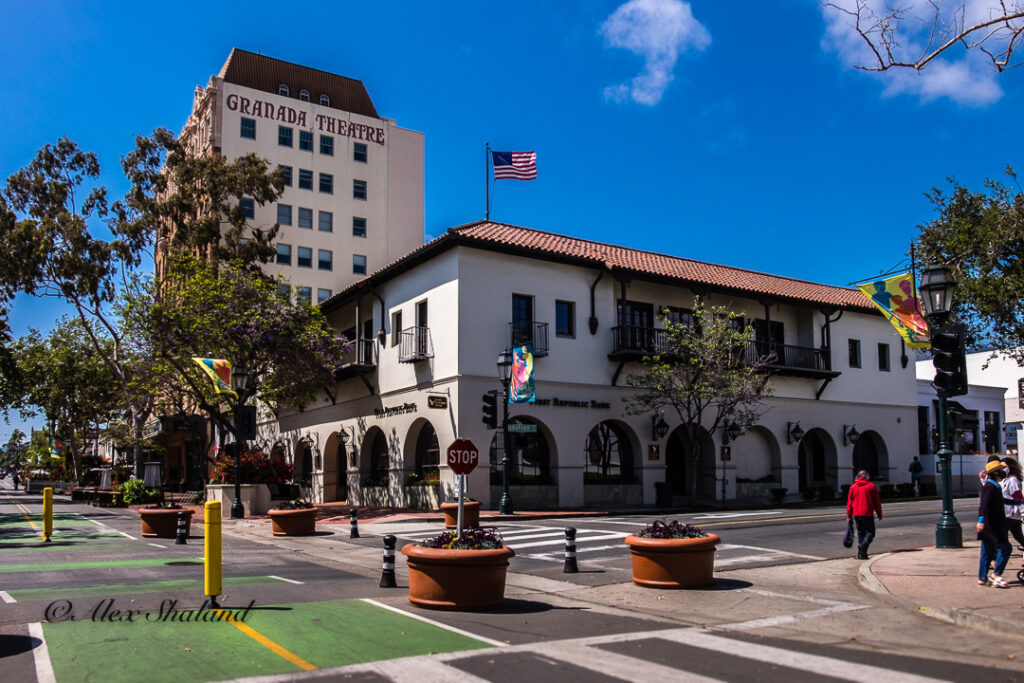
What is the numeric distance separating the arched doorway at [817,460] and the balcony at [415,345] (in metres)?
18.6

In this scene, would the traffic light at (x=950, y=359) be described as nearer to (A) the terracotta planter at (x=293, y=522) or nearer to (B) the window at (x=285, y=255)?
(A) the terracotta planter at (x=293, y=522)

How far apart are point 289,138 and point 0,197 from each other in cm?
2371

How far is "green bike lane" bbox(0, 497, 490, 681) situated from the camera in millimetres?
7129

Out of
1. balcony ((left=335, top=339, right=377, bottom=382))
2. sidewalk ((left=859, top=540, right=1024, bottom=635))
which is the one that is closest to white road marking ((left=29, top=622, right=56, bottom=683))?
sidewalk ((left=859, top=540, right=1024, bottom=635))

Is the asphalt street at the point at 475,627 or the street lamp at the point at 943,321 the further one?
the street lamp at the point at 943,321

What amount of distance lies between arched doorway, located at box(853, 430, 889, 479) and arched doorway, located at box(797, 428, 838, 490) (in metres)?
1.89

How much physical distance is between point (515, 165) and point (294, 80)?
34522 mm

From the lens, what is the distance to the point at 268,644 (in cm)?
785

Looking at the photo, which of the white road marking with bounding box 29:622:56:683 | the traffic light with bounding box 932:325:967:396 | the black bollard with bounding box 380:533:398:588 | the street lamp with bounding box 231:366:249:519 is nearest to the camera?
the white road marking with bounding box 29:622:56:683

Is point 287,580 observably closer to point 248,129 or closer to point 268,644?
point 268,644

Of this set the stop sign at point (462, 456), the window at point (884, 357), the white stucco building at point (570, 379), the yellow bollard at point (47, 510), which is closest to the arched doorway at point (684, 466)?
the white stucco building at point (570, 379)

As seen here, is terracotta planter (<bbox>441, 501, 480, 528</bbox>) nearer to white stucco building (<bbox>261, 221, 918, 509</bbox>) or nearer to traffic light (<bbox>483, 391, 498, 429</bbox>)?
traffic light (<bbox>483, 391, 498, 429</bbox>)

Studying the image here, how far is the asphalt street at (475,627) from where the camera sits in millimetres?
6938

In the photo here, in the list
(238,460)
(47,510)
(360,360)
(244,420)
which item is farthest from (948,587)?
(360,360)
